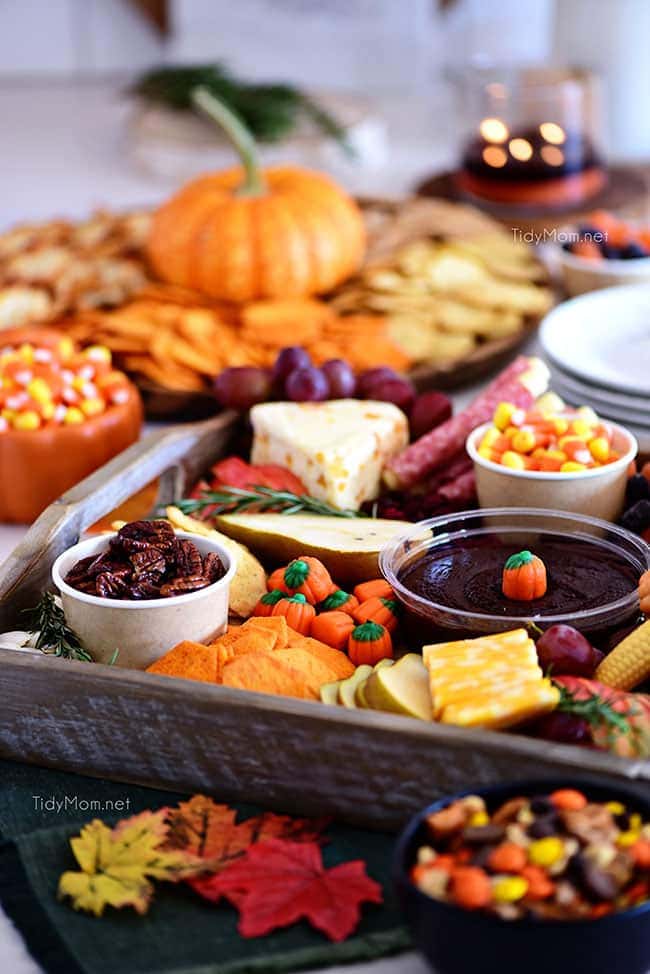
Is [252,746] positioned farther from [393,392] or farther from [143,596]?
[393,392]

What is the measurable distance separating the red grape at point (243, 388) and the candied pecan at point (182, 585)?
1.79 ft

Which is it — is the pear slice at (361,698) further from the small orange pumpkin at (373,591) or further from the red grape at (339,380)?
the red grape at (339,380)

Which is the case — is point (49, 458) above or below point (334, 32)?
below

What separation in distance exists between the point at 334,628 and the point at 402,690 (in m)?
0.18

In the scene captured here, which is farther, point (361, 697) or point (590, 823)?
point (361, 697)

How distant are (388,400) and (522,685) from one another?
2.40 feet

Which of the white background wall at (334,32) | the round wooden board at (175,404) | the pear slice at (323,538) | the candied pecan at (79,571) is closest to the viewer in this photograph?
the candied pecan at (79,571)

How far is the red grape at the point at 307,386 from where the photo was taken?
1682 millimetres

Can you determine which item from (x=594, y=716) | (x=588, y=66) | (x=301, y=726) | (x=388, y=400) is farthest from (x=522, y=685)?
(x=588, y=66)

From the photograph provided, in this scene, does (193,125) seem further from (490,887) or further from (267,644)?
(490,887)

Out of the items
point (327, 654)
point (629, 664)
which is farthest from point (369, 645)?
point (629, 664)

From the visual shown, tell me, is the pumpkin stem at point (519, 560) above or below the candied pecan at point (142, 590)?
above

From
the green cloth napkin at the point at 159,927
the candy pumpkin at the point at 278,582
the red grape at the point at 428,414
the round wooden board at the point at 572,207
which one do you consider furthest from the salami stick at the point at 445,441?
the round wooden board at the point at 572,207

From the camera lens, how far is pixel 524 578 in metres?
1.21
